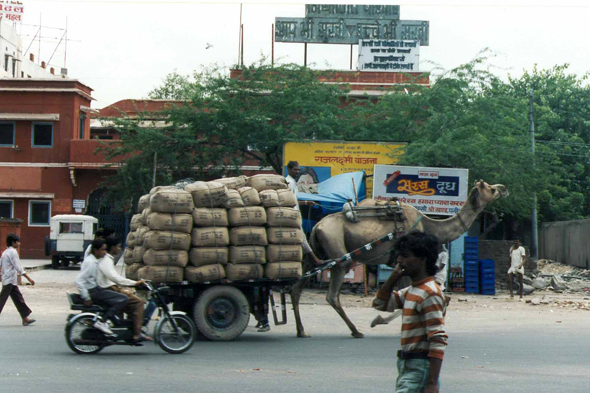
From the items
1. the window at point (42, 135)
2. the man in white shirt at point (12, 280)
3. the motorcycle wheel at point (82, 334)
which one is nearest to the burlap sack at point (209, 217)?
the motorcycle wheel at point (82, 334)

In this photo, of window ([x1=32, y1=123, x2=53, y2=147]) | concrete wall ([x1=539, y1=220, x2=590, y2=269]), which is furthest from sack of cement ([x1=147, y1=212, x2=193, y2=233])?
window ([x1=32, y1=123, x2=53, y2=147])

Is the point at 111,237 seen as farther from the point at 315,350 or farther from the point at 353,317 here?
the point at 353,317

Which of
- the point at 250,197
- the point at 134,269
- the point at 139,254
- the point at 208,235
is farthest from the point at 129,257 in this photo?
the point at 250,197

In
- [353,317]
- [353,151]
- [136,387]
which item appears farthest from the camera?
[353,151]

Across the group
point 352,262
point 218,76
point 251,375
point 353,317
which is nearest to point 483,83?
point 218,76

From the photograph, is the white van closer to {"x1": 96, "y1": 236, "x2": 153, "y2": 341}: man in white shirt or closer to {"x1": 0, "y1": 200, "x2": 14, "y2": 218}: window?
{"x1": 0, "y1": 200, "x2": 14, "y2": 218}: window

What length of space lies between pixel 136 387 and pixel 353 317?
8965 millimetres

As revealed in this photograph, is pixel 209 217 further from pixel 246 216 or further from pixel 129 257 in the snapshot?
pixel 129 257

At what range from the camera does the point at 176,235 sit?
11.9 m

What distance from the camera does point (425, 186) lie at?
23.1 meters

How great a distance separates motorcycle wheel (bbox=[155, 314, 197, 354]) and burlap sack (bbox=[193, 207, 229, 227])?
1618mm

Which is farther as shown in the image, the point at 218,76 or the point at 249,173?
the point at 249,173

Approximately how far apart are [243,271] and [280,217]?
98 cm

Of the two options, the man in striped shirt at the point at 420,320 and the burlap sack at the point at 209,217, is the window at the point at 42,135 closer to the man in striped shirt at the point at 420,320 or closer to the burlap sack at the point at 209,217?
the burlap sack at the point at 209,217
